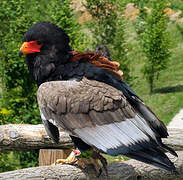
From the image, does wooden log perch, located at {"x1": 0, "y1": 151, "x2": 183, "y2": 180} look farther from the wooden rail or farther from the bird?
the bird

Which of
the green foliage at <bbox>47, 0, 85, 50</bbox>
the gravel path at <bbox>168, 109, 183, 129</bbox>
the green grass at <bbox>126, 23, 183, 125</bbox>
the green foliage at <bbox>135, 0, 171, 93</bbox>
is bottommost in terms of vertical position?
the green grass at <bbox>126, 23, 183, 125</bbox>

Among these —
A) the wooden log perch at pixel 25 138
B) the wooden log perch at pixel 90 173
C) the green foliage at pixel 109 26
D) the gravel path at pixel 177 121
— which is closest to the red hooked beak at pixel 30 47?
the wooden log perch at pixel 25 138

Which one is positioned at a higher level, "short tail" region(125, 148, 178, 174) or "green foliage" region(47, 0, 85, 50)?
"green foliage" region(47, 0, 85, 50)

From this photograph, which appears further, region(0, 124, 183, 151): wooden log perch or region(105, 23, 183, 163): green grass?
region(105, 23, 183, 163): green grass

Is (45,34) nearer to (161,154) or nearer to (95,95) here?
(95,95)

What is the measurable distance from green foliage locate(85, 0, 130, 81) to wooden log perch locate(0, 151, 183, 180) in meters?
7.95

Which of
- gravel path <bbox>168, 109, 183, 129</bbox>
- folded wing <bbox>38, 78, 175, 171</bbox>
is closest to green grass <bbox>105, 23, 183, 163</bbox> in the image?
gravel path <bbox>168, 109, 183, 129</bbox>

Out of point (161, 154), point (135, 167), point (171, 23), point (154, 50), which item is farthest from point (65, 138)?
point (171, 23)

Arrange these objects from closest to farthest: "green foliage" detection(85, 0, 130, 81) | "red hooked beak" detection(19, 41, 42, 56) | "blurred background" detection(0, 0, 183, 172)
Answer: "red hooked beak" detection(19, 41, 42, 56)
"blurred background" detection(0, 0, 183, 172)
"green foliage" detection(85, 0, 130, 81)

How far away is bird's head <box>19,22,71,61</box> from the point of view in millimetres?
3250

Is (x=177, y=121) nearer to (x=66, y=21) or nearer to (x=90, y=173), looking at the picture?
(x=66, y=21)

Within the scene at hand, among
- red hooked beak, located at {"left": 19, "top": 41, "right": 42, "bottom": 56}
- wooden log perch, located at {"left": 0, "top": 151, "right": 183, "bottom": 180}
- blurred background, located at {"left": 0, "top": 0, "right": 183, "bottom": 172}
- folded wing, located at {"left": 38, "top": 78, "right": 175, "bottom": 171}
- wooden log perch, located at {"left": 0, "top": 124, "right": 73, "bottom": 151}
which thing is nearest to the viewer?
wooden log perch, located at {"left": 0, "top": 151, "right": 183, "bottom": 180}

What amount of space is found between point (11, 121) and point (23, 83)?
0.59 metres

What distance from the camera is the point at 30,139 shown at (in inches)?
142
